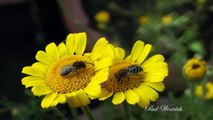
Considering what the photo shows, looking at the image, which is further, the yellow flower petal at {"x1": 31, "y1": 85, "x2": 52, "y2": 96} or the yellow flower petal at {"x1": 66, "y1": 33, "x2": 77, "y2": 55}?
the yellow flower petal at {"x1": 66, "y1": 33, "x2": 77, "y2": 55}

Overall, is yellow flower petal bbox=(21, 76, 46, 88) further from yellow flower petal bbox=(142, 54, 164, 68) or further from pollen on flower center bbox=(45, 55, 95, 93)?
yellow flower petal bbox=(142, 54, 164, 68)

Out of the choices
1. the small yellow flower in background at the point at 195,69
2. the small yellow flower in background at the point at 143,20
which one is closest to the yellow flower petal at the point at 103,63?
the small yellow flower in background at the point at 195,69

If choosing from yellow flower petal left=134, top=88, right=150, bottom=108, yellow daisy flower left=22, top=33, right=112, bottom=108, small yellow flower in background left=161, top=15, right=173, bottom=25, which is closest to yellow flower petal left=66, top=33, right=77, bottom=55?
yellow daisy flower left=22, top=33, right=112, bottom=108

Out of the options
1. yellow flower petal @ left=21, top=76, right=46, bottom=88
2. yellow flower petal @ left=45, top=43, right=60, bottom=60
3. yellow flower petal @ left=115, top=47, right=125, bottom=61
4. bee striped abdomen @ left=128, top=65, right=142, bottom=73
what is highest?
yellow flower petal @ left=45, top=43, right=60, bottom=60

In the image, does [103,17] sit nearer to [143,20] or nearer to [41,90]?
[143,20]

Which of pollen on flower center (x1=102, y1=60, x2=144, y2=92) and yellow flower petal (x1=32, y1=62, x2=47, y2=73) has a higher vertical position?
yellow flower petal (x1=32, y1=62, x2=47, y2=73)

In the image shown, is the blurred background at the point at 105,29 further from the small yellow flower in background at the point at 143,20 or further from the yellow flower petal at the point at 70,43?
the yellow flower petal at the point at 70,43

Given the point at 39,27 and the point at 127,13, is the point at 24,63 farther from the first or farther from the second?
the point at 127,13

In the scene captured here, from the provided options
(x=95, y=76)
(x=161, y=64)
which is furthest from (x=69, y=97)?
(x=161, y=64)
